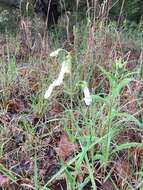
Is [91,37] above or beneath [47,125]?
above

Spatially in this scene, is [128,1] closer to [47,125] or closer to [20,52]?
Answer: [20,52]

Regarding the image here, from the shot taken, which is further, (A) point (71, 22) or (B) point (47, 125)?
(A) point (71, 22)

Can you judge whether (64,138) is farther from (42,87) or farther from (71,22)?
(71,22)

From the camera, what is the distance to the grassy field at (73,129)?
2.07 metres

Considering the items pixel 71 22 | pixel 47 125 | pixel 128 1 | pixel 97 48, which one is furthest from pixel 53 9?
pixel 47 125

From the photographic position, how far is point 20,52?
4.14 metres

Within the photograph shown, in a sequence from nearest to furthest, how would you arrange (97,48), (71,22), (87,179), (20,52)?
(87,179), (97,48), (20,52), (71,22)

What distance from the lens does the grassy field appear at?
6.78ft

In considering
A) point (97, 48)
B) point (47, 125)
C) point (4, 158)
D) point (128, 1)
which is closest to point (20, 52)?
point (97, 48)

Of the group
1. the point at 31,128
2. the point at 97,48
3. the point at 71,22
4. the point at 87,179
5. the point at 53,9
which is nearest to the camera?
the point at 87,179

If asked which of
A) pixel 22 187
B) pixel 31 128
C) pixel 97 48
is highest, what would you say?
pixel 97 48

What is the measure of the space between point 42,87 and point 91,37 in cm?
48

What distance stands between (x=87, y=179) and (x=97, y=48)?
124 centimetres

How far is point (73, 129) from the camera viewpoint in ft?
7.60
